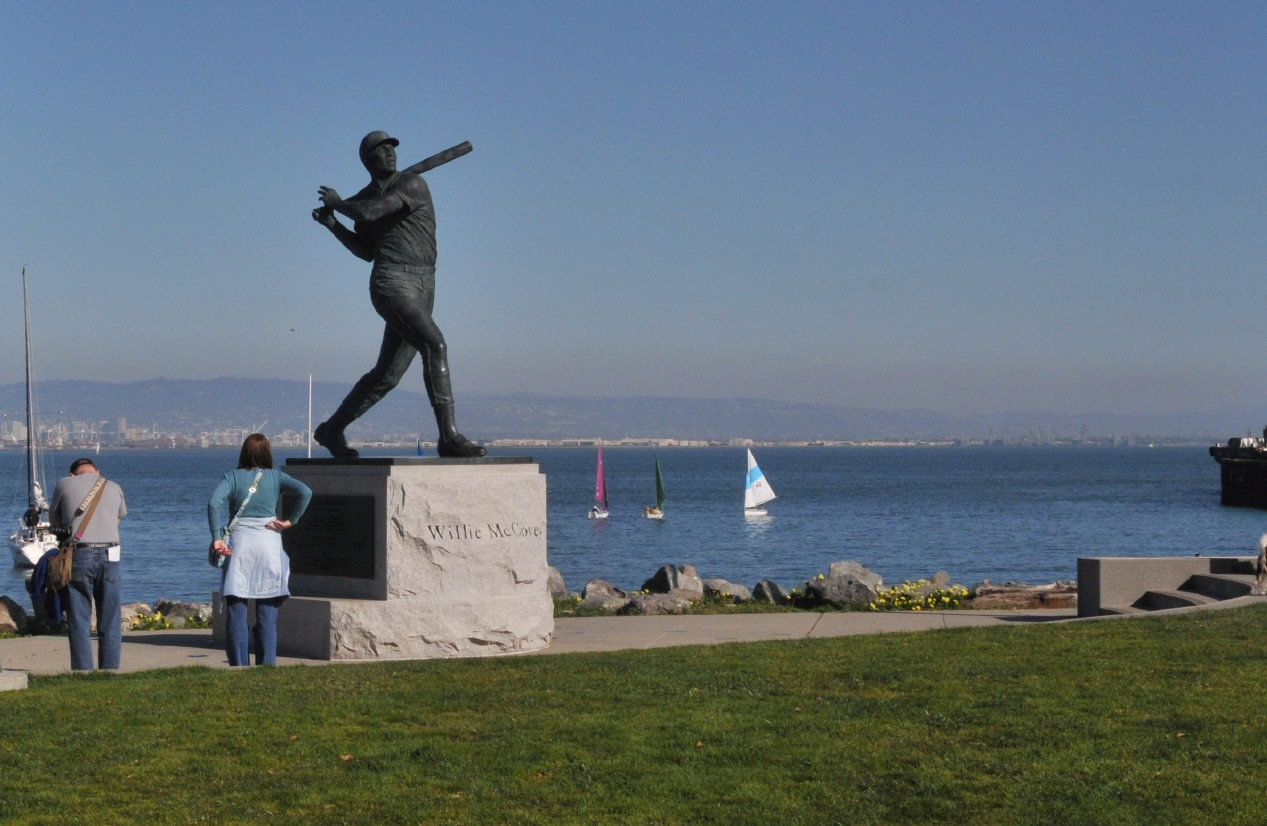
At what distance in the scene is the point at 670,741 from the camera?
724 cm

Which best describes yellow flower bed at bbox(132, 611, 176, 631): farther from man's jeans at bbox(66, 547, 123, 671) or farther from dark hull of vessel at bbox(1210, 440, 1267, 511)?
dark hull of vessel at bbox(1210, 440, 1267, 511)

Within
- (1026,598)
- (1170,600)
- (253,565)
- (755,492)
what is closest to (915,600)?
(1026,598)

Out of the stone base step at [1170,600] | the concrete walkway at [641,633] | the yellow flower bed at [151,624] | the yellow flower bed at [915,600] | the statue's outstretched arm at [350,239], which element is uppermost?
the statue's outstretched arm at [350,239]

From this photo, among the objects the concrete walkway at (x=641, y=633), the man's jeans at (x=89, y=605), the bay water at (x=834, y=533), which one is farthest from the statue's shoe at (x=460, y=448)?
the bay water at (x=834, y=533)

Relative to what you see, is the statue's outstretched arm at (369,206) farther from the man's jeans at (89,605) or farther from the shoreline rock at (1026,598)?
the shoreline rock at (1026,598)

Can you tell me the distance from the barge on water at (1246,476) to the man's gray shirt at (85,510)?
8447 centimetres

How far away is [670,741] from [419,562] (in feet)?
14.4

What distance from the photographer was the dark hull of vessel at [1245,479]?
86206 mm

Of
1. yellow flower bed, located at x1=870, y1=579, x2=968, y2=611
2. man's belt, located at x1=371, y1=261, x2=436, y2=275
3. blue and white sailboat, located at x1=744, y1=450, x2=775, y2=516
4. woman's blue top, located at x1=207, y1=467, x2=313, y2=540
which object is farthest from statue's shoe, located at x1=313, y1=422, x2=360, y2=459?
blue and white sailboat, located at x1=744, y1=450, x2=775, y2=516

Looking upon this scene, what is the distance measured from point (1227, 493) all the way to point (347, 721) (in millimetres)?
89448

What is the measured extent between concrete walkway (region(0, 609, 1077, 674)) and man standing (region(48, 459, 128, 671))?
368 millimetres

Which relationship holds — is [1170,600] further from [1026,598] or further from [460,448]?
[460,448]

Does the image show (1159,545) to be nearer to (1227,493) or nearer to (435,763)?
(1227,493)

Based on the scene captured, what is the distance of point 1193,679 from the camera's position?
8562 millimetres
